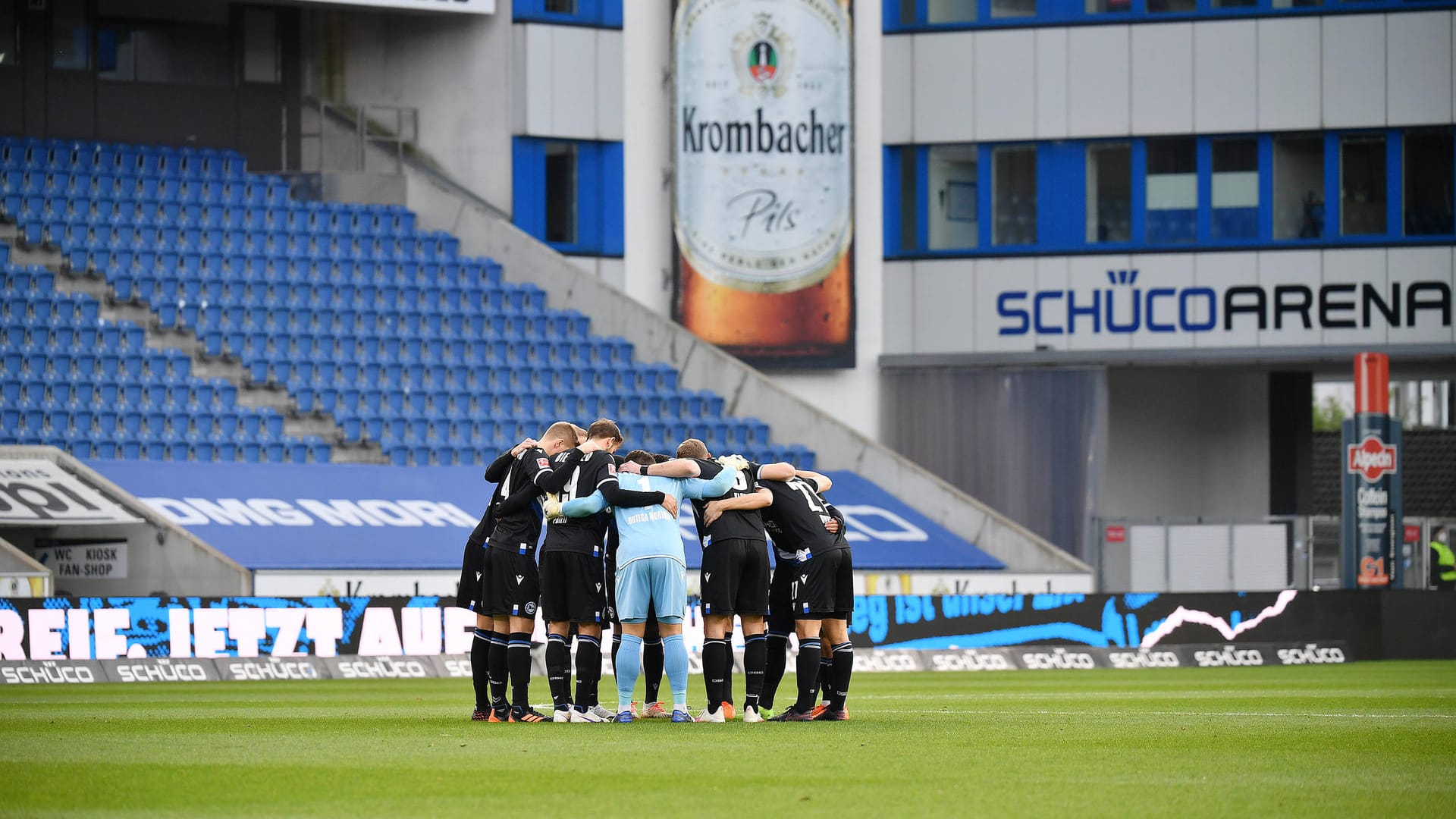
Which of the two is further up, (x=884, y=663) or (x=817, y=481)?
(x=817, y=481)

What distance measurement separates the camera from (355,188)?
113ft

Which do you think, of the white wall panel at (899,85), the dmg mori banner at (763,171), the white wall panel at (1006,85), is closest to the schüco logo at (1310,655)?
the dmg mori banner at (763,171)

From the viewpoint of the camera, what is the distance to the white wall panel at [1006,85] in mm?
35750

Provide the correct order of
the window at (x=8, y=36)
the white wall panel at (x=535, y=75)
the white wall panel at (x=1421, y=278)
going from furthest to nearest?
1. the white wall panel at (x=535, y=75)
2. the white wall panel at (x=1421, y=278)
3. the window at (x=8, y=36)

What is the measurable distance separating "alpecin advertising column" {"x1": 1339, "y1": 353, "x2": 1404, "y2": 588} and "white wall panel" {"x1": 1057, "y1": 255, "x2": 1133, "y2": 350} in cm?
738

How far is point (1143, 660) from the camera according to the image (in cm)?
2595

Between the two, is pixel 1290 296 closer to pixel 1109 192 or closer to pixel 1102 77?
pixel 1109 192

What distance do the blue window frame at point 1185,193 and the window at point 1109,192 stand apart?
0.02 m

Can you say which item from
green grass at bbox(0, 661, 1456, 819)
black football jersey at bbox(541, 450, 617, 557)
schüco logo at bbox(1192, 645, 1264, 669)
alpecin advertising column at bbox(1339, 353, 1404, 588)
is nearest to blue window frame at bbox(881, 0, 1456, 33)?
alpecin advertising column at bbox(1339, 353, 1404, 588)

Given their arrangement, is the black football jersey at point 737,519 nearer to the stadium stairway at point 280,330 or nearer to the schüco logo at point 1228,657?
the schüco logo at point 1228,657

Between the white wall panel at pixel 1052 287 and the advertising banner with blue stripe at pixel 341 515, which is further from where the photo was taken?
the white wall panel at pixel 1052 287

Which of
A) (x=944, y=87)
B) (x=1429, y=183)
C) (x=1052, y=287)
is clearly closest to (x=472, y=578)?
(x=1052, y=287)

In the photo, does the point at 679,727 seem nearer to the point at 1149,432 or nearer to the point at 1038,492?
the point at 1038,492

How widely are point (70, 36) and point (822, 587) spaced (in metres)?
24.7
